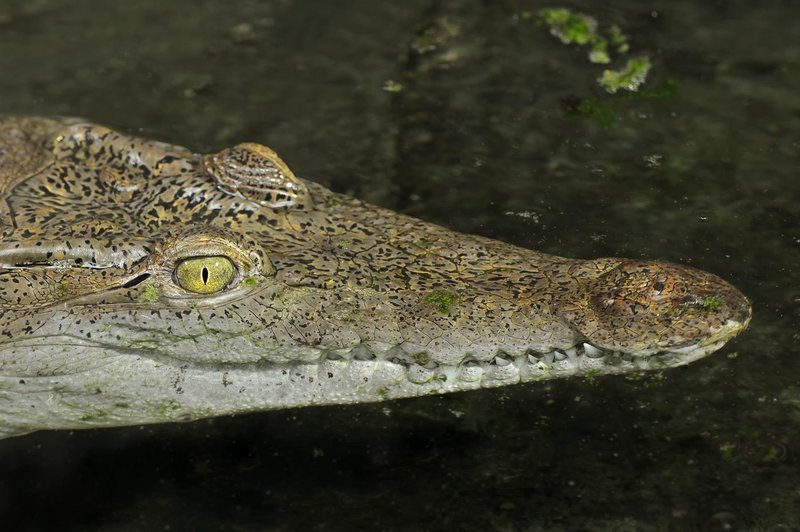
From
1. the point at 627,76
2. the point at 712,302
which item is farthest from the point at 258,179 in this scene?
the point at 627,76

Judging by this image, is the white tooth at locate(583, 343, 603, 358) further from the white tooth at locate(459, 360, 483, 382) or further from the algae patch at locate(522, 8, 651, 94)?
the algae patch at locate(522, 8, 651, 94)

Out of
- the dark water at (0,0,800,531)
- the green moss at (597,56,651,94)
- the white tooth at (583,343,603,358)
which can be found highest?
the white tooth at (583,343,603,358)

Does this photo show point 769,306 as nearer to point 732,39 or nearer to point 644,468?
point 644,468

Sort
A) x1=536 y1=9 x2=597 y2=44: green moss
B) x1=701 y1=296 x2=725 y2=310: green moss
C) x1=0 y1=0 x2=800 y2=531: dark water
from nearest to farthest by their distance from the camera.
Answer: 1. x1=701 y1=296 x2=725 y2=310: green moss
2. x1=0 y1=0 x2=800 y2=531: dark water
3. x1=536 y1=9 x2=597 y2=44: green moss

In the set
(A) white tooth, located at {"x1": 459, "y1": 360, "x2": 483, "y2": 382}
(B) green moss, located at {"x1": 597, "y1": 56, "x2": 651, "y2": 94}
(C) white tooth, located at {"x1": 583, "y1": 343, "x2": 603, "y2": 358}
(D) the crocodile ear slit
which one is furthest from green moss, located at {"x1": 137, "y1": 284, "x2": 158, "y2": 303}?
(B) green moss, located at {"x1": 597, "y1": 56, "x2": 651, "y2": 94}

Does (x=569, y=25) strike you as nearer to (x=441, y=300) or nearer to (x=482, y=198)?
(x=482, y=198)
